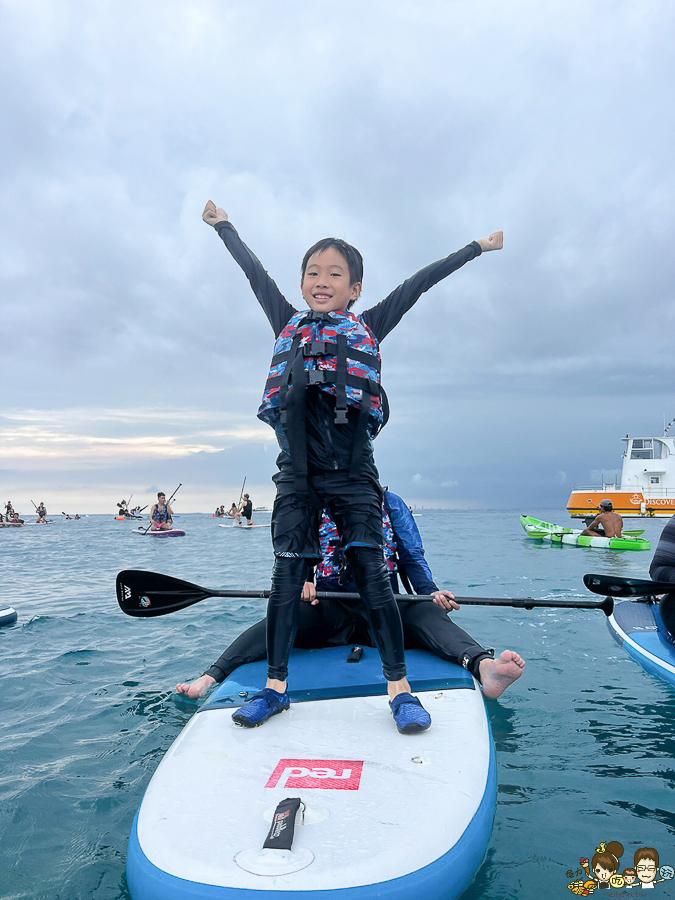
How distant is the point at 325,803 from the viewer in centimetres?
186

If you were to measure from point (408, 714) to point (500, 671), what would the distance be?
68 centimetres

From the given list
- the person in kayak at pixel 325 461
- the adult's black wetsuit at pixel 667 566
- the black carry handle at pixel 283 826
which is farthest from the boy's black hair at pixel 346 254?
the adult's black wetsuit at pixel 667 566

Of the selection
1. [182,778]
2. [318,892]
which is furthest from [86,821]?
[318,892]

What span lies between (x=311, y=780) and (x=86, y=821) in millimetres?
1075

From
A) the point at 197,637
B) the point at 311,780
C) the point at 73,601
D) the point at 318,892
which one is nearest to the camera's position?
the point at 318,892

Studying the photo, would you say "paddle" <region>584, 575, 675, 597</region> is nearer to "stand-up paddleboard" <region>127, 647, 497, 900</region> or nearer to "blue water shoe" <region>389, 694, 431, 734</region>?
"stand-up paddleboard" <region>127, 647, 497, 900</region>

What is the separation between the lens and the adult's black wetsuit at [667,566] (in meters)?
4.02

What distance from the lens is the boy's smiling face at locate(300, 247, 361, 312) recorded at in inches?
105

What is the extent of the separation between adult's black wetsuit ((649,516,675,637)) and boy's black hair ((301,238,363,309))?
9.15 ft

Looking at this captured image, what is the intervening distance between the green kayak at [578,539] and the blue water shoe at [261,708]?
47.3 ft

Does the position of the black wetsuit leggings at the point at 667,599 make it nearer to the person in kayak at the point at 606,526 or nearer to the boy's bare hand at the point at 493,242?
the boy's bare hand at the point at 493,242

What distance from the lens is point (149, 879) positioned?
5.25 ft

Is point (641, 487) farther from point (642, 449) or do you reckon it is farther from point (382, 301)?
point (382, 301)

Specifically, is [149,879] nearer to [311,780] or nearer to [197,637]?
[311,780]
